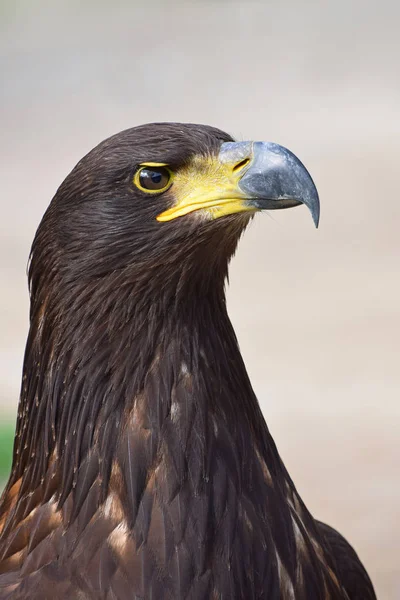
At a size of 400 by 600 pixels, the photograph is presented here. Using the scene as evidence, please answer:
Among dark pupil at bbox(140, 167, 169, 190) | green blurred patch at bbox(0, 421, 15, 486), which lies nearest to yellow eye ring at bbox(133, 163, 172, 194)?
dark pupil at bbox(140, 167, 169, 190)

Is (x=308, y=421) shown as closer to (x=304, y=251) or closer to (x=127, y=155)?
(x=304, y=251)

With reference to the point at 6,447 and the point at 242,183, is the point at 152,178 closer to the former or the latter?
the point at 242,183

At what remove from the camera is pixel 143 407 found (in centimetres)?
314

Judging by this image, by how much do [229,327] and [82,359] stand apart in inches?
17.4

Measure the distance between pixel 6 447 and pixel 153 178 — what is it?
13.3 ft

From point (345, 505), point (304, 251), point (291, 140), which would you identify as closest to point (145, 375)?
point (345, 505)

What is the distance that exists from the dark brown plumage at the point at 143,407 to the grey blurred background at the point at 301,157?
3.69m

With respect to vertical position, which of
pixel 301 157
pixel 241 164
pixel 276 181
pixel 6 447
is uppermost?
pixel 301 157

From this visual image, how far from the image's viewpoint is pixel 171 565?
3031mm

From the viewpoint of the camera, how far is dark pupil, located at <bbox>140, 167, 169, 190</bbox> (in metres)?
3.07

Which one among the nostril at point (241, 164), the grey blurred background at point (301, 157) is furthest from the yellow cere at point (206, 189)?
the grey blurred background at point (301, 157)

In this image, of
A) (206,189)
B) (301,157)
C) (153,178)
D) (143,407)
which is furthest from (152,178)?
(301,157)

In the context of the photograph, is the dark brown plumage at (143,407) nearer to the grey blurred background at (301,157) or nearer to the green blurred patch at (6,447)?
the green blurred patch at (6,447)

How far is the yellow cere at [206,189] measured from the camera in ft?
10.2
